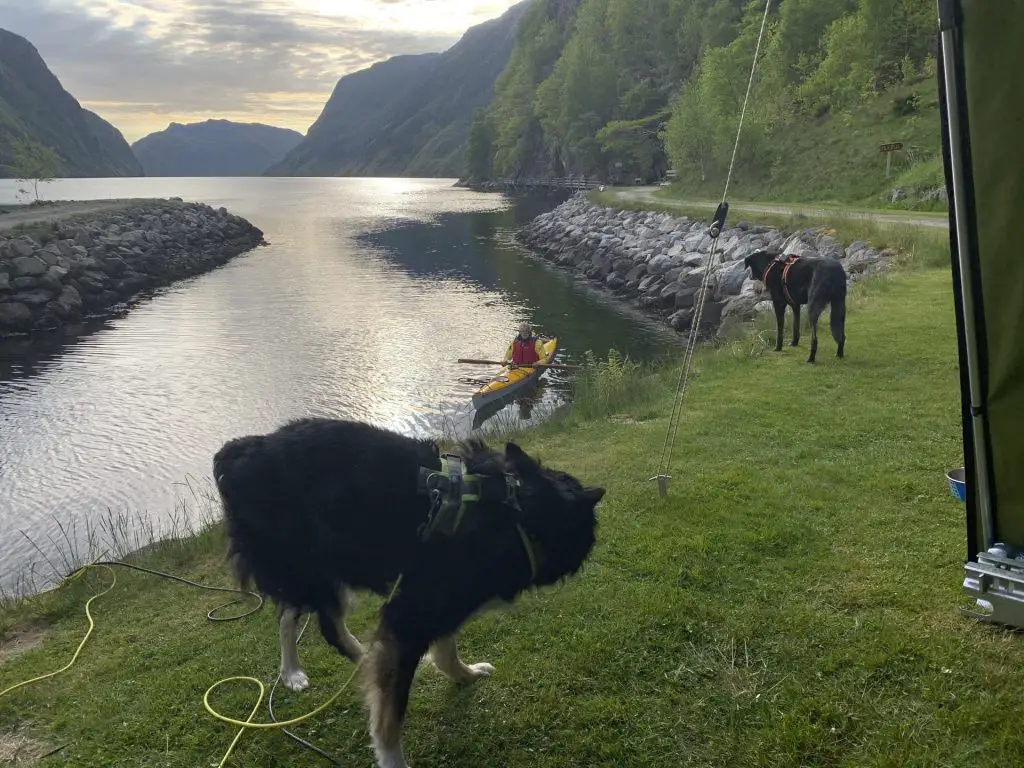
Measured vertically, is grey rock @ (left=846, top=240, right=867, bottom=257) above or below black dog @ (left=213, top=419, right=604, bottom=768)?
above

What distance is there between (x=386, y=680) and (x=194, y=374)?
17139 mm

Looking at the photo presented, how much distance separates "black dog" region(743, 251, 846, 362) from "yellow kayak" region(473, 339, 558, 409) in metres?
5.56

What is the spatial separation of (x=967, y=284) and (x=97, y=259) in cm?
3510

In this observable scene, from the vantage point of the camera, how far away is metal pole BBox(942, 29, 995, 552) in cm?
264

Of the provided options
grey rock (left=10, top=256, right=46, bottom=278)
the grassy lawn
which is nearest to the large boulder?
grey rock (left=10, top=256, right=46, bottom=278)

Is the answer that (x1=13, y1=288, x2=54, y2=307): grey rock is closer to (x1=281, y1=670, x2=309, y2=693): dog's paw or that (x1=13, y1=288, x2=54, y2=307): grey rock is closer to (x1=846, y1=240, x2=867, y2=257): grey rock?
(x1=281, y1=670, x2=309, y2=693): dog's paw

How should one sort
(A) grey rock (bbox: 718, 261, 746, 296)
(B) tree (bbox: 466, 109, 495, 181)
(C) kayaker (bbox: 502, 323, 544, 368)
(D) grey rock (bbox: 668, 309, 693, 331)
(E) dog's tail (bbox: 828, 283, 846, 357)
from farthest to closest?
(B) tree (bbox: 466, 109, 495, 181) < (A) grey rock (bbox: 718, 261, 746, 296) < (D) grey rock (bbox: 668, 309, 693, 331) < (C) kayaker (bbox: 502, 323, 544, 368) < (E) dog's tail (bbox: 828, 283, 846, 357)

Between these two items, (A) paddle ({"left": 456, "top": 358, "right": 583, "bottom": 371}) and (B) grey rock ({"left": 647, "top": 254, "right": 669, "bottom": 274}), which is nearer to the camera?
(A) paddle ({"left": 456, "top": 358, "right": 583, "bottom": 371})

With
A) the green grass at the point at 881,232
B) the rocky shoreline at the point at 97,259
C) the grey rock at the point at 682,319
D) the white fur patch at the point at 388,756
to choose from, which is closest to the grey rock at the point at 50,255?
the rocky shoreline at the point at 97,259

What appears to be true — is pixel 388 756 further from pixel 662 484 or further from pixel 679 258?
pixel 679 258

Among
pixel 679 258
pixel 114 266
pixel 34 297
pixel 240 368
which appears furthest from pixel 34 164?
pixel 679 258

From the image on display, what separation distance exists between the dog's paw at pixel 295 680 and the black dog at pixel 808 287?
9.23m

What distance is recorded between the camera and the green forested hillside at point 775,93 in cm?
3619

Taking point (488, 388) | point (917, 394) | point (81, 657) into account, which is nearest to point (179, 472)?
point (488, 388)
